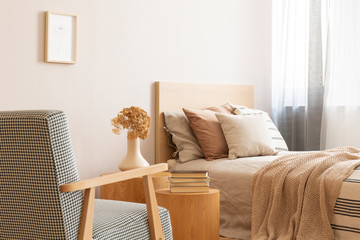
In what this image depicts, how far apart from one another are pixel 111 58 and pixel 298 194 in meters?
1.65

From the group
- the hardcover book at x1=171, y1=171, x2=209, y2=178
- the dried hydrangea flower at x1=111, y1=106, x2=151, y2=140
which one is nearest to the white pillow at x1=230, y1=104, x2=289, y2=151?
the dried hydrangea flower at x1=111, y1=106, x2=151, y2=140

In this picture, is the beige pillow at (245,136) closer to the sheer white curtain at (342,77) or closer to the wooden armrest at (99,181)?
the sheer white curtain at (342,77)

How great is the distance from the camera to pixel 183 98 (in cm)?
442

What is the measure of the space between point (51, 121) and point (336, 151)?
2.30m

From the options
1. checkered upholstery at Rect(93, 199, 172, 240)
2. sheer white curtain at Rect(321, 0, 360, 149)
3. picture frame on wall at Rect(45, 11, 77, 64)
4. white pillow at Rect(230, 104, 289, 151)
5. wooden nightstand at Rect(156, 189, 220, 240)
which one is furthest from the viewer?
sheer white curtain at Rect(321, 0, 360, 149)

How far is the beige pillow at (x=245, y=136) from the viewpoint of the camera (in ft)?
13.0

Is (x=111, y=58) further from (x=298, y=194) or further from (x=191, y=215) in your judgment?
(x=298, y=194)

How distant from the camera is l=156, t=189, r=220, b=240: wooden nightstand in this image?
3.07m

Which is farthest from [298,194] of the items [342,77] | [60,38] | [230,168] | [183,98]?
[342,77]

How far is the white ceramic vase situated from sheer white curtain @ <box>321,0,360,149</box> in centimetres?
208

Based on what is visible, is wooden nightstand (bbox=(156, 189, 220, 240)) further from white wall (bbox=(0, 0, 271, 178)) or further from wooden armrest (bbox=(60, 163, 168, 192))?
white wall (bbox=(0, 0, 271, 178))

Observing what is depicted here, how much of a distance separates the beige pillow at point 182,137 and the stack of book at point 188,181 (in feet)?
2.92

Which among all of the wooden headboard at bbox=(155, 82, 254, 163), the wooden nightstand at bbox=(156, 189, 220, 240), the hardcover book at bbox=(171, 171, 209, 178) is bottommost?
the wooden nightstand at bbox=(156, 189, 220, 240)

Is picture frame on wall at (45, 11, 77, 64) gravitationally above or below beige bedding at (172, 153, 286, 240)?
above
